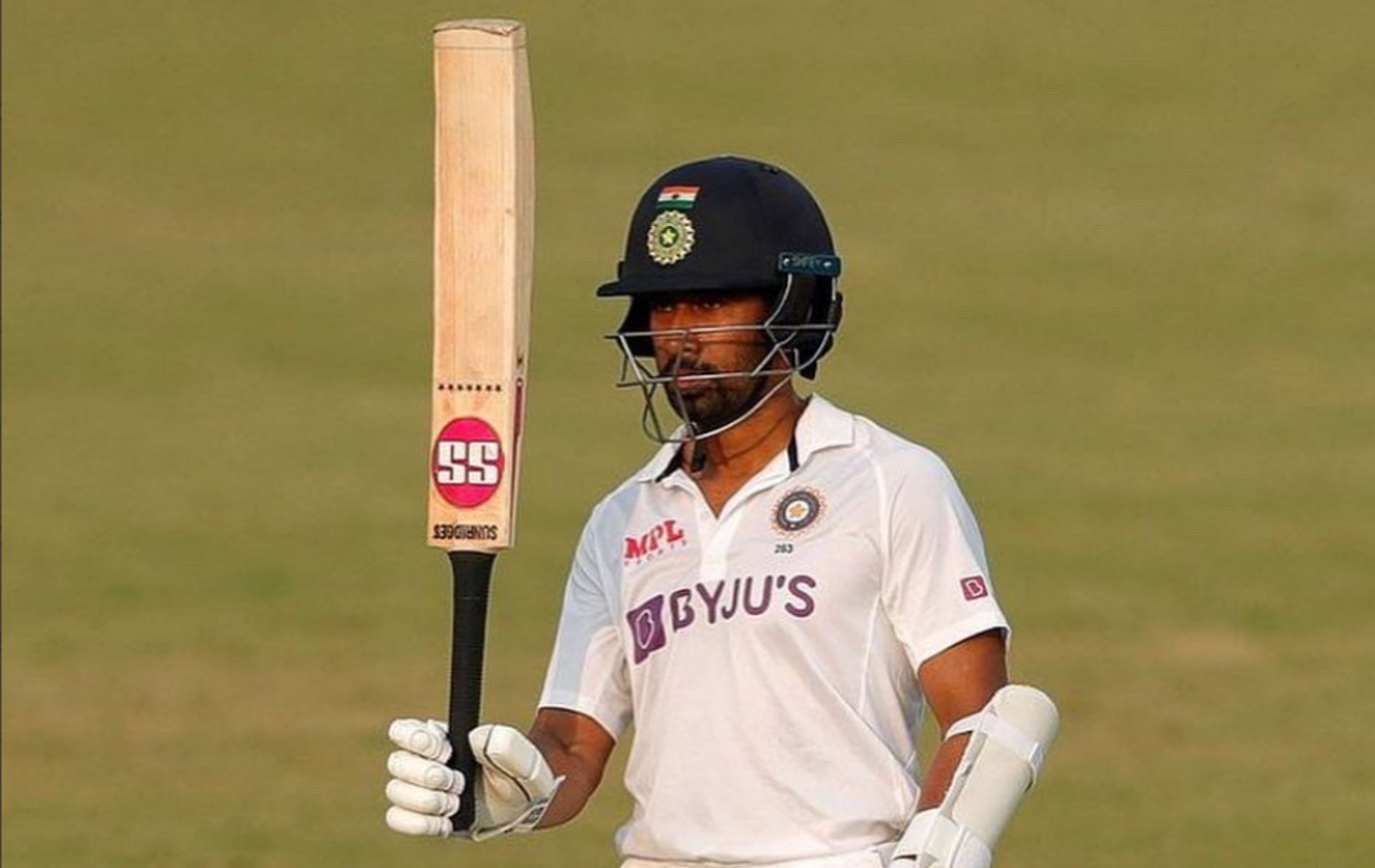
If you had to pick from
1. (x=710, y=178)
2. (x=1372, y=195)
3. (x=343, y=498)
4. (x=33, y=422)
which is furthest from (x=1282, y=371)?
(x=710, y=178)

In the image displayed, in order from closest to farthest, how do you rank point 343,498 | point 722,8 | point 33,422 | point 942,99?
point 343,498
point 33,422
point 942,99
point 722,8

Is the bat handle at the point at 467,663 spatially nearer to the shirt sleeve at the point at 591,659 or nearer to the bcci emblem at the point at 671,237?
the shirt sleeve at the point at 591,659

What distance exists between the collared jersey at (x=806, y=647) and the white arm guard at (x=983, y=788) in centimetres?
14

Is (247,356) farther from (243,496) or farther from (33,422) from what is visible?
(243,496)

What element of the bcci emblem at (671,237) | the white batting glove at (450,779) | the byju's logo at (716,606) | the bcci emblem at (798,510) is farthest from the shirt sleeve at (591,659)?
the bcci emblem at (671,237)

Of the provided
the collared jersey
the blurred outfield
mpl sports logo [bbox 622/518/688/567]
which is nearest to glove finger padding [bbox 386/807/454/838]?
the collared jersey

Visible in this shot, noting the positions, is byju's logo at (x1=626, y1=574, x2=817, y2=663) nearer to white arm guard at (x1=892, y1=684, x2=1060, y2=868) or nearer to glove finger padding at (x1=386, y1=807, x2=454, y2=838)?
white arm guard at (x1=892, y1=684, x2=1060, y2=868)

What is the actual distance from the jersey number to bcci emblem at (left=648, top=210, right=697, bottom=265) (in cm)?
43

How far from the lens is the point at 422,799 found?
5.57m

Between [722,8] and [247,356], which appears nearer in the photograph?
[247,356]

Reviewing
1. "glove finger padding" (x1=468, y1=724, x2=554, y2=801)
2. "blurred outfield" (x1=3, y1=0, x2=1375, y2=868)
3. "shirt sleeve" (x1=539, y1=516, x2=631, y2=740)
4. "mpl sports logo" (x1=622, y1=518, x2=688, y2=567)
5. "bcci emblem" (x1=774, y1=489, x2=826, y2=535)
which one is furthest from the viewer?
"blurred outfield" (x1=3, y1=0, x2=1375, y2=868)

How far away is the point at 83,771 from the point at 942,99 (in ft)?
52.3

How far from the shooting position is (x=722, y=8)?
31438 millimetres

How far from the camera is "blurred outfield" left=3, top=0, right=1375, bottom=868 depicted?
14.6m
